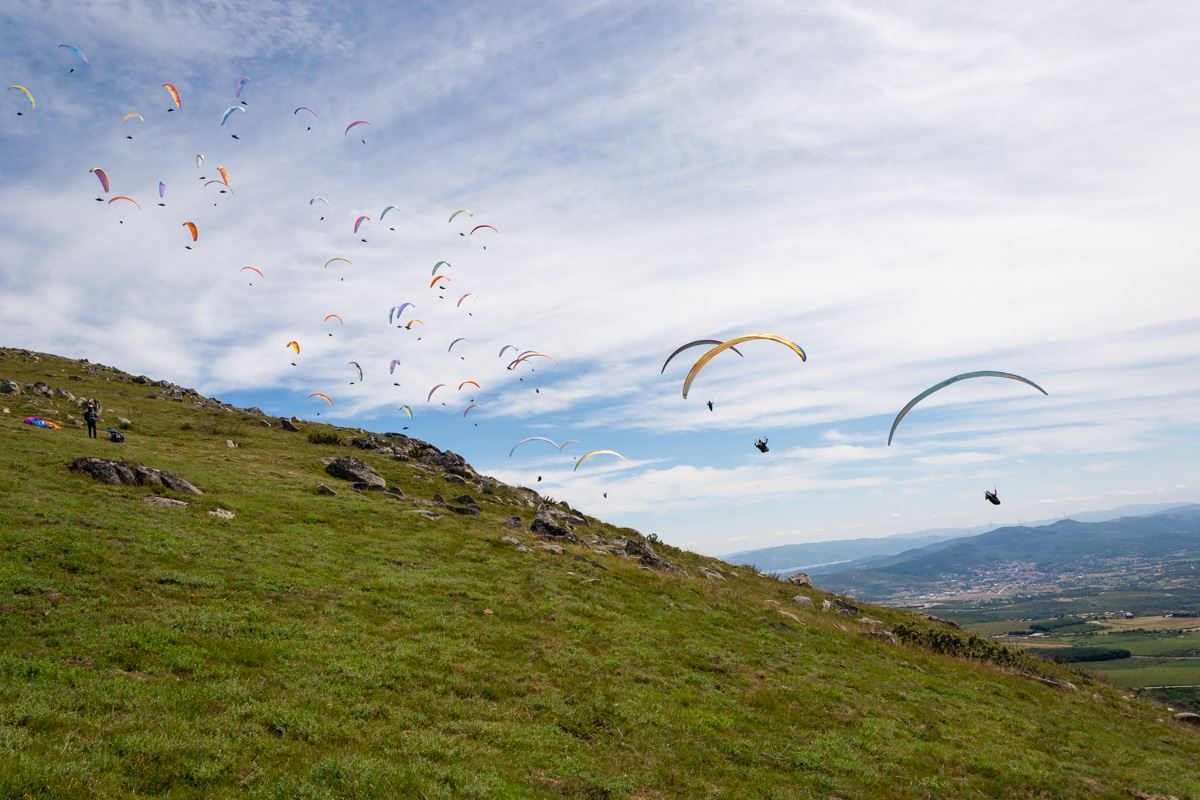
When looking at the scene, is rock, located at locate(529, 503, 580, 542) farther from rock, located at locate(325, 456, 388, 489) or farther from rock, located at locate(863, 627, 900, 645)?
rock, located at locate(863, 627, 900, 645)

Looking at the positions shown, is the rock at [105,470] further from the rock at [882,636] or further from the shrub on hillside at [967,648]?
the shrub on hillside at [967,648]

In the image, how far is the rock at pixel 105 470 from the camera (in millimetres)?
29266

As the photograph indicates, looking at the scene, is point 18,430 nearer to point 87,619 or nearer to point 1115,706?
point 87,619

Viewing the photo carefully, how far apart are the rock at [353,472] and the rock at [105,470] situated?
49.6 feet

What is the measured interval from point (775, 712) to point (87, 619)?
63.2 feet

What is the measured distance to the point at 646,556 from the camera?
138ft

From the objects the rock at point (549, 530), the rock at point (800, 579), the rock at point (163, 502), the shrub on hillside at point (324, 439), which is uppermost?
the shrub on hillside at point (324, 439)

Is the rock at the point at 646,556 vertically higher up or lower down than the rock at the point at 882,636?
higher up

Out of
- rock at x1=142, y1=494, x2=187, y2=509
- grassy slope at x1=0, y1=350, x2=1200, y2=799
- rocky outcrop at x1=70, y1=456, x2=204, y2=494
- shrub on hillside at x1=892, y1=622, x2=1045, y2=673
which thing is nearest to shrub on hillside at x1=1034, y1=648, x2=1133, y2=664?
shrub on hillside at x1=892, y1=622, x2=1045, y2=673

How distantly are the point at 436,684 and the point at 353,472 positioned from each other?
3230cm

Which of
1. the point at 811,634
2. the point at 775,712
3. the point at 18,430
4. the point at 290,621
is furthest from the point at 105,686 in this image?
the point at 18,430

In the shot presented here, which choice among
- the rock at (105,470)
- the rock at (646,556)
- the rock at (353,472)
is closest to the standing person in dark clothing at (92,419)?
the rock at (105,470)

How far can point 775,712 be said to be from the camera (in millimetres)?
18953

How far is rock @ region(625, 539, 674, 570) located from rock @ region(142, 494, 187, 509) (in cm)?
2629
